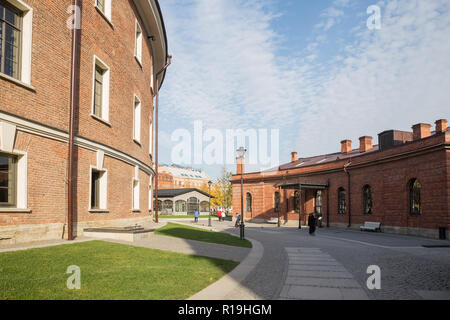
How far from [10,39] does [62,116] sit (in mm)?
2424

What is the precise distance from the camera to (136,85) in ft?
55.8

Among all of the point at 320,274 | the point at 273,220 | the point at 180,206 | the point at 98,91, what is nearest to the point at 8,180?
the point at 98,91

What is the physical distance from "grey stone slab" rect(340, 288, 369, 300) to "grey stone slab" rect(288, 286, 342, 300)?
0.09 meters

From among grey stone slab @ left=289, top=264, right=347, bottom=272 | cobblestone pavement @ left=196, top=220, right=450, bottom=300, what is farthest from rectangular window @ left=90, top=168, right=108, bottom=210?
grey stone slab @ left=289, top=264, right=347, bottom=272

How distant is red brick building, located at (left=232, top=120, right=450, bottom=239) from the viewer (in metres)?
19.2

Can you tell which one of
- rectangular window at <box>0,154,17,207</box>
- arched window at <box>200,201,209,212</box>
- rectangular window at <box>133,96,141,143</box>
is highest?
rectangular window at <box>133,96,141,143</box>

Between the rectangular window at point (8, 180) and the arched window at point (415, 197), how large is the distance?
21.0m

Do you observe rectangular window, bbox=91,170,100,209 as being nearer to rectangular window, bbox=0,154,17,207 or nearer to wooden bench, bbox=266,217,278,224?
rectangular window, bbox=0,154,17,207

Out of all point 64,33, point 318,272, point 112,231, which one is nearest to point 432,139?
point 318,272

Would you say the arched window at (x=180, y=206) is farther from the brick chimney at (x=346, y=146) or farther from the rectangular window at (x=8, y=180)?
the rectangular window at (x=8, y=180)

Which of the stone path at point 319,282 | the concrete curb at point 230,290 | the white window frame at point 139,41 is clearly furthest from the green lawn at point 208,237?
the white window frame at point 139,41

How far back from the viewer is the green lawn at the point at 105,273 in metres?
5.16

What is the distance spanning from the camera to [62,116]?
403 inches
